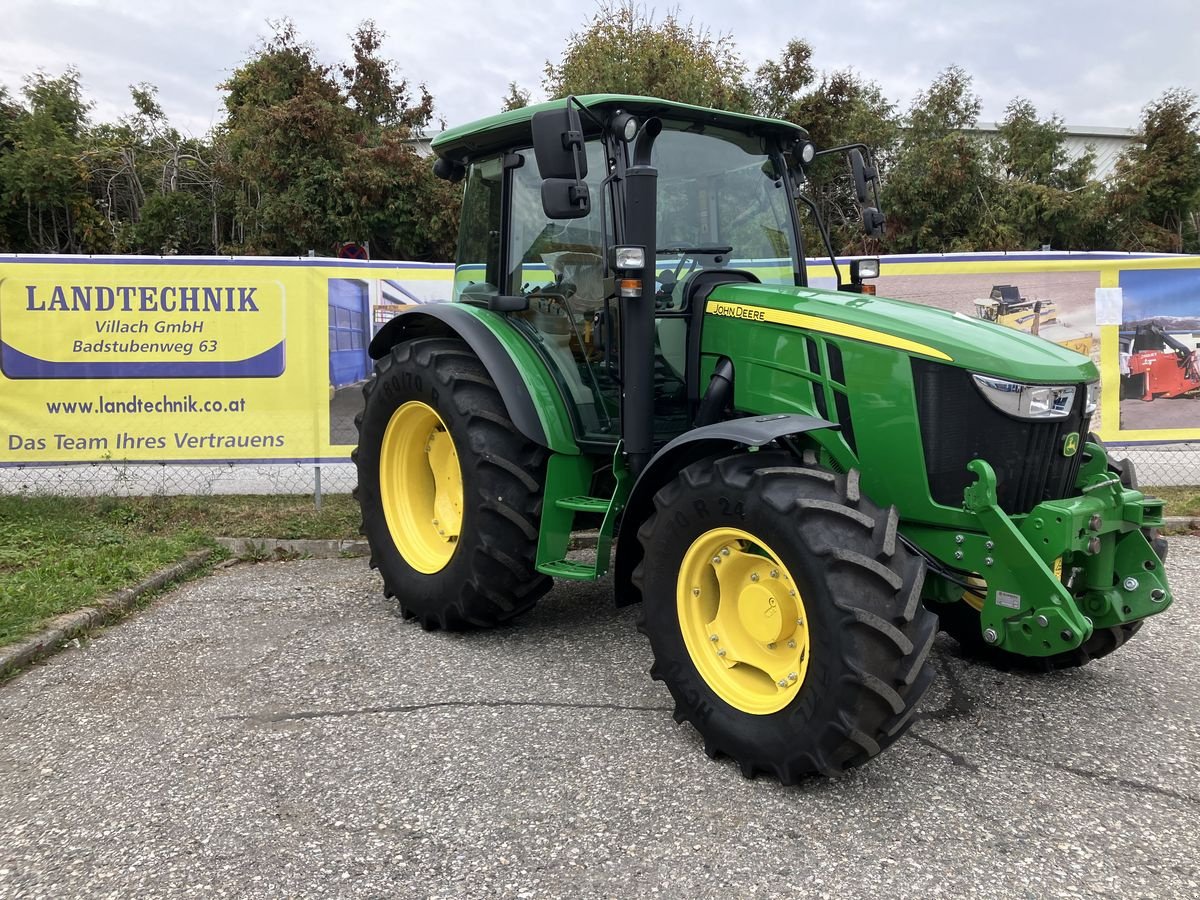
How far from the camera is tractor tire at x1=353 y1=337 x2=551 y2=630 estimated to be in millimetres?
4273

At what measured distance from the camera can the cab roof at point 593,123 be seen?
3886 mm

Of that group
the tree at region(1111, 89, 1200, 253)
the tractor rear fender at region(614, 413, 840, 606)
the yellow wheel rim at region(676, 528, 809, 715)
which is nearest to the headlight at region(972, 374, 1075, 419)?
the tractor rear fender at region(614, 413, 840, 606)

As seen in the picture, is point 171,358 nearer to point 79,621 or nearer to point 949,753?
point 79,621

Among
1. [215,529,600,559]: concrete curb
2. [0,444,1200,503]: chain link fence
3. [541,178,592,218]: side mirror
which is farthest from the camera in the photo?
[0,444,1200,503]: chain link fence

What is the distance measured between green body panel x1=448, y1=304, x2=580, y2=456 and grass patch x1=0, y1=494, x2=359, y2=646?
109 inches

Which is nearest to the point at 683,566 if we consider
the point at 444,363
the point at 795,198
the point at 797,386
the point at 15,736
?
the point at 797,386

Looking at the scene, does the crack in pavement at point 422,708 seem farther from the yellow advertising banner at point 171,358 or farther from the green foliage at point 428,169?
the green foliage at point 428,169

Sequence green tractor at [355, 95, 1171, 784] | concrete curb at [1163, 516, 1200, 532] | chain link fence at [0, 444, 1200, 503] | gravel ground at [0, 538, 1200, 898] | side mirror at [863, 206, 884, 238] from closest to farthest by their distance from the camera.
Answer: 1. gravel ground at [0, 538, 1200, 898]
2. green tractor at [355, 95, 1171, 784]
3. side mirror at [863, 206, 884, 238]
4. concrete curb at [1163, 516, 1200, 532]
5. chain link fence at [0, 444, 1200, 503]

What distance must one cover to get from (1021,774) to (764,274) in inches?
93.2

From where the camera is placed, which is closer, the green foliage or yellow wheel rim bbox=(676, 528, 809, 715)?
→ yellow wheel rim bbox=(676, 528, 809, 715)

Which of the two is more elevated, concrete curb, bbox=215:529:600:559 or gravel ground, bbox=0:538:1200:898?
gravel ground, bbox=0:538:1200:898

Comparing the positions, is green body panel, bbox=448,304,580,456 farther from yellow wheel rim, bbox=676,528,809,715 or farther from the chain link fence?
the chain link fence

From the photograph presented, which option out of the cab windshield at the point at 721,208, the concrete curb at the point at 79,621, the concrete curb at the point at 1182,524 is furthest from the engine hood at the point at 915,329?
the concrete curb at the point at 1182,524

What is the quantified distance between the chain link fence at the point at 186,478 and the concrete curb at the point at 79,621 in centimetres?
134
